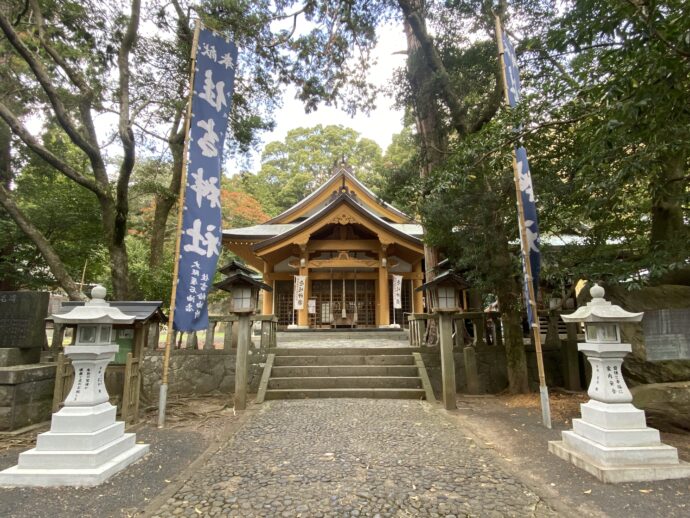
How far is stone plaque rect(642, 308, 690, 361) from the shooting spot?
4523 mm

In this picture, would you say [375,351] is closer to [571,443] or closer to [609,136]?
[571,443]

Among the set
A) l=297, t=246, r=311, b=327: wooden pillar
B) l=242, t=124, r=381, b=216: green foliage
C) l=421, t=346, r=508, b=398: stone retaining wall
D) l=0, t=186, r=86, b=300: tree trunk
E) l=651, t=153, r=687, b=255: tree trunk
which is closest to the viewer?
l=651, t=153, r=687, b=255: tree trunk

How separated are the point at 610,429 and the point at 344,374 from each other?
4575 millimetres

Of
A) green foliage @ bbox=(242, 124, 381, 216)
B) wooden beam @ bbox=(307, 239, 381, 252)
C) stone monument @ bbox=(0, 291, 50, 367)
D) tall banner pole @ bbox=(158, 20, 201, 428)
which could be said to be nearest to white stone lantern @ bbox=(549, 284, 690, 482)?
tall banner pole @ bbox=(158, 20, 201, 428)

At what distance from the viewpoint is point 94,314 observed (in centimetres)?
380

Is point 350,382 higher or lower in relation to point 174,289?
lower

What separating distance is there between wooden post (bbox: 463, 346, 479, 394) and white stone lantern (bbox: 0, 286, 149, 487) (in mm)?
5783

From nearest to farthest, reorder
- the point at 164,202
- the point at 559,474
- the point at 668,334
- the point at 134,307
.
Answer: the point at 559,474
the point at 668,334
the point at 134,307
the point at 164,202

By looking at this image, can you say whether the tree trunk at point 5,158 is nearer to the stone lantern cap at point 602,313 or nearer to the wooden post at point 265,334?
the wooden post at point 265,334

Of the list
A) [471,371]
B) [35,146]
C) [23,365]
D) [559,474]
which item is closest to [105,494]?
[23,365]

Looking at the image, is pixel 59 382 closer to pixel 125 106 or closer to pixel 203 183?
pixel 203 183

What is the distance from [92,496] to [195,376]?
447 cm

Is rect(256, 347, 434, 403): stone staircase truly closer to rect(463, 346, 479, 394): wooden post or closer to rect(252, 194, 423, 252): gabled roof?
rect(463, 346, 479, 394): wooden post

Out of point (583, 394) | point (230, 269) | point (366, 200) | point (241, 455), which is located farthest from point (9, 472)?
point (366, 200)
